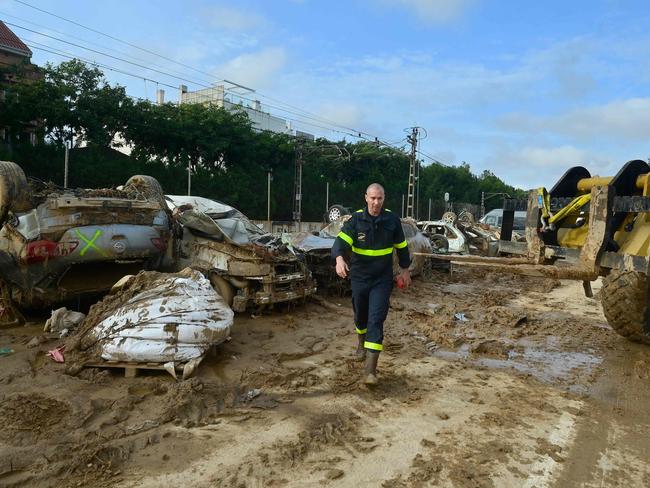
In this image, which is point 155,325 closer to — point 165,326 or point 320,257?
point 165,326

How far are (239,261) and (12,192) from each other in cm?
277

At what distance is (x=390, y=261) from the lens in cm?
467

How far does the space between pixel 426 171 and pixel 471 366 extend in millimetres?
45149

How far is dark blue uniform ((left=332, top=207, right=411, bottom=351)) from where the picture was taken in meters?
4.56

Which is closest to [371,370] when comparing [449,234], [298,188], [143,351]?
[143,351]

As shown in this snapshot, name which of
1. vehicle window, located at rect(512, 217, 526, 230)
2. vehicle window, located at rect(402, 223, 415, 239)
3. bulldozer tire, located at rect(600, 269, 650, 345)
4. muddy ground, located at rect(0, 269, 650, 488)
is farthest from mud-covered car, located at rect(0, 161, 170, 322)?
vehicle window, located at rect(512, 217, 526, 230)

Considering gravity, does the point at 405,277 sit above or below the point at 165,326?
above

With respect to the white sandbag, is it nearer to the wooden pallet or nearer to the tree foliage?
the wooden pallet

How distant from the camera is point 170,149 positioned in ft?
75.3

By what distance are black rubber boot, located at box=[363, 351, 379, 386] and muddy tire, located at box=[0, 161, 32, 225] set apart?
4.47 meters

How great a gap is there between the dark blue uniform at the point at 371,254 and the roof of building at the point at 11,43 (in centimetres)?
2550

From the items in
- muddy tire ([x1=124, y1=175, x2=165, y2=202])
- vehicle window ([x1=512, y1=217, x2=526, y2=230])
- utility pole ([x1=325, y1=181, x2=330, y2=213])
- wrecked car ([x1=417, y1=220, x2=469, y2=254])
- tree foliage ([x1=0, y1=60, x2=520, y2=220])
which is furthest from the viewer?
utility pole ([x1=325, y1=181, x2=330, y2=213])

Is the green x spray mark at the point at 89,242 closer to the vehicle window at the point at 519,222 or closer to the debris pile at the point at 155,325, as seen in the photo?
the debris pile at the point at 155,325

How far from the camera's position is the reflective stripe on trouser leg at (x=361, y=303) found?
4.64 m
